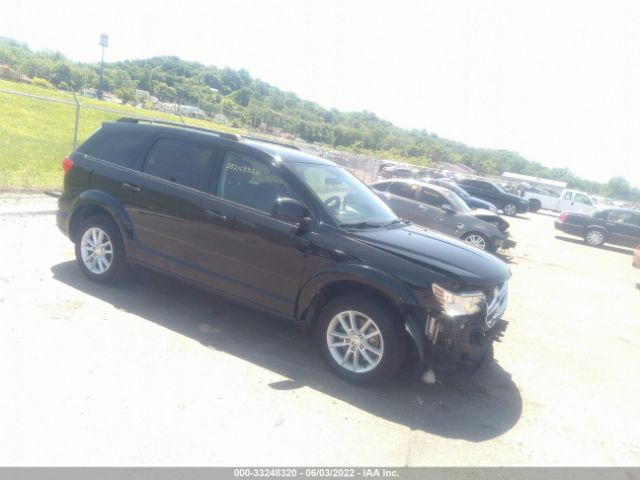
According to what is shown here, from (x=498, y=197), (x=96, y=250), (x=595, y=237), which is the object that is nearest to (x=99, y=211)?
(x=96, y=250)

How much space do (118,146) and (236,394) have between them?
11.0 ft

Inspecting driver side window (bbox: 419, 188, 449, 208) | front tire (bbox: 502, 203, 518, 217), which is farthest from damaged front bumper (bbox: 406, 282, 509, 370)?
front tire (bbox: 502, 203, 518, 217)

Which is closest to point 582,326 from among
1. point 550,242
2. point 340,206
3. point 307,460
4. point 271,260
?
point 340,206

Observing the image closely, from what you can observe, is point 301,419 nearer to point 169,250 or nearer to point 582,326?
point 169,250

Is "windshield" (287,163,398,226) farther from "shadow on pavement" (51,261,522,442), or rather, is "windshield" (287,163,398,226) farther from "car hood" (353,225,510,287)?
"shadow on pavement" (51,261,522,442)

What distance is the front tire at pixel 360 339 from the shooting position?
3.98m

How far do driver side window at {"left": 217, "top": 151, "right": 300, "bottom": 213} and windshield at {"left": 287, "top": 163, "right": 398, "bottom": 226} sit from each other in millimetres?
203

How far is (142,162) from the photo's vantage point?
5.45m

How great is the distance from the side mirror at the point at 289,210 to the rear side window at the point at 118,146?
2.06m

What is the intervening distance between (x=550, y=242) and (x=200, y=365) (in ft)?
53.4

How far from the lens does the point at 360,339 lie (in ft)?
13.6

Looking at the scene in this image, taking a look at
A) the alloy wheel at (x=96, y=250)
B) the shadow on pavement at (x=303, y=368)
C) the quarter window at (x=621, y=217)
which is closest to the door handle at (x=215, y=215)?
the shadow on pavement at (x=303, y=368)

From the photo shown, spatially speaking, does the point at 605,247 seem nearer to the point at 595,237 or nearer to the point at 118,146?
the point at 595,237

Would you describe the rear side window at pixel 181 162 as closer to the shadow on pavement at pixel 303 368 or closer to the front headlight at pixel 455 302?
the shadow on pavement at pixel 303 368
